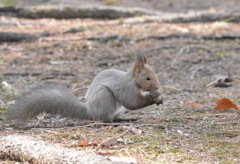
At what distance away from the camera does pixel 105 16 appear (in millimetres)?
9898

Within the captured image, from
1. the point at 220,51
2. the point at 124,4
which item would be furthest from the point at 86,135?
the point at 124,4

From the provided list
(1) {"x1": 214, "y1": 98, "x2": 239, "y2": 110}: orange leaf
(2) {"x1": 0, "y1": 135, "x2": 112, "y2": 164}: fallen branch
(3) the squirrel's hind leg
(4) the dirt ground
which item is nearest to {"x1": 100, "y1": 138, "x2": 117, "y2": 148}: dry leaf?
(4) the dirt ground

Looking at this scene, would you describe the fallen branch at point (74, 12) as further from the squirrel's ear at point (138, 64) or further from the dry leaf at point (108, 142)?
the dry leaf at point (108, 142)

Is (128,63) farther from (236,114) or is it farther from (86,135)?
(86,135)

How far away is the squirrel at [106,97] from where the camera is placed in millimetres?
4121

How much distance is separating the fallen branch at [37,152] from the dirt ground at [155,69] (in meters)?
0.21

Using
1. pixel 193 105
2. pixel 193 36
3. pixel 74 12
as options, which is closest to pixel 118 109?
pixel 193 105

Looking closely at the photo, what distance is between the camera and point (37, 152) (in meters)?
3.23

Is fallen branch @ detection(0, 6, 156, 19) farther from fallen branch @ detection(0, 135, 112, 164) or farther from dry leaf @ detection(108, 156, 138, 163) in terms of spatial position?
dry leaf @ detection(108, 156, 138, 163)

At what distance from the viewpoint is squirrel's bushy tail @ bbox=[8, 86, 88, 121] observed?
3.99m

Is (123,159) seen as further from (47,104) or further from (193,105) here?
(193,105)

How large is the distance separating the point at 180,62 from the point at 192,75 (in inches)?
28.9

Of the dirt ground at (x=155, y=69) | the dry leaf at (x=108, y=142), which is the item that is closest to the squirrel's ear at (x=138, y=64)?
the dirt ground at (x=155, y=69)

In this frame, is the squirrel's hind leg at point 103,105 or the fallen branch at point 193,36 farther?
the fallen branch at point 193,36
